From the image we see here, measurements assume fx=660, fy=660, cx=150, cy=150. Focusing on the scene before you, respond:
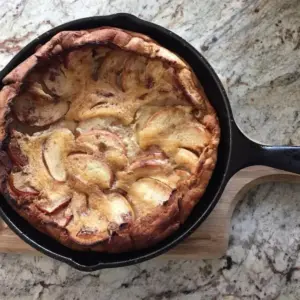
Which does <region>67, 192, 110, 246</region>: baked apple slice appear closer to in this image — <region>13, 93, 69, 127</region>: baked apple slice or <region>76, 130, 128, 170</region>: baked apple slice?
<region>76, 130, 128, 170</region>: baked apple slice

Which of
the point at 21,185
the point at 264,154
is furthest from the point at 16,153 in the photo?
the point at 264,154

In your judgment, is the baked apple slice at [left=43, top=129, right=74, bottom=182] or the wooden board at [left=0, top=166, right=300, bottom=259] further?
the wooden board at [left=0, top=166, right=300, bottom=259]

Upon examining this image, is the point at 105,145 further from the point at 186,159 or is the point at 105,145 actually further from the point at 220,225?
the point at 220,225

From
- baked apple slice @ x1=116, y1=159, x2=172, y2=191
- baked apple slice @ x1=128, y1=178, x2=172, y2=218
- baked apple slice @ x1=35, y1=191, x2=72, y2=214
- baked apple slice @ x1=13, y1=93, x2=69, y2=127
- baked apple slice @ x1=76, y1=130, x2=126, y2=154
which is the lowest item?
baked apple slice @ x1=35, y1=191, x2=72, y2=214

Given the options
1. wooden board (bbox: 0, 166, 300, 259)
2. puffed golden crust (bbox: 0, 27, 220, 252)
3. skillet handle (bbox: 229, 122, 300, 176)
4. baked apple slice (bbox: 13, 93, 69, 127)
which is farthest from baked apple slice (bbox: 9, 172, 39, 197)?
skillet handle (bbox: 229, 122, 300, 176)

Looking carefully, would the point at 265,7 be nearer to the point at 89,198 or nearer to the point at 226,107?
the point at 226,107

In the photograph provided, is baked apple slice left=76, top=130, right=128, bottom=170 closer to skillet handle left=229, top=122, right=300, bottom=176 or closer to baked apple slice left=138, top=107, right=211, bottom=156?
baked apple slice left=138, top=107, right=211, bottom=156

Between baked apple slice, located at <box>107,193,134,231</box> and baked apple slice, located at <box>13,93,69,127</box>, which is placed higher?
baked apple slice, located at <box>13,93,69,127</box>

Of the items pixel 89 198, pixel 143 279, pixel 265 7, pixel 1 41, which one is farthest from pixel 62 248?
pixel 265 7
